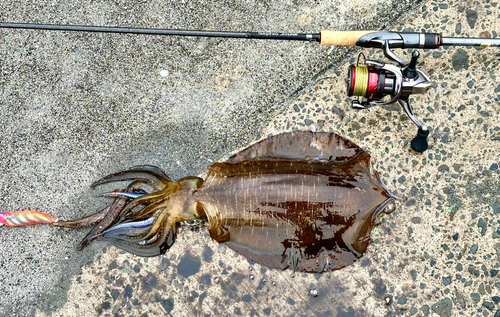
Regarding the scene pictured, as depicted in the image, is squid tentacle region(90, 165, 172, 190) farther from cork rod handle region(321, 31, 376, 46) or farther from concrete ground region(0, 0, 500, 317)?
cork rod handle region(321, 31, 376, 46)

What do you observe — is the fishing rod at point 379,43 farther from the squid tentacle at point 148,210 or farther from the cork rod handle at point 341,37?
the squid tentacle at point 148,210

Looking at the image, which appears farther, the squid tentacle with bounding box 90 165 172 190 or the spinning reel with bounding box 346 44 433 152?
the squid tentacle with bounding box 90 165 172 190

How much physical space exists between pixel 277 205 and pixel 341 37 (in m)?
1.43

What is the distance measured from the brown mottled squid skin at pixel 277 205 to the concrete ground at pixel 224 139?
0.61 ft

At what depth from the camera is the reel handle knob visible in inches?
145

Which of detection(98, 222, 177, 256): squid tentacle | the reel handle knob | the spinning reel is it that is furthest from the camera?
detection(98, 222, 177, 256): squid tentacle

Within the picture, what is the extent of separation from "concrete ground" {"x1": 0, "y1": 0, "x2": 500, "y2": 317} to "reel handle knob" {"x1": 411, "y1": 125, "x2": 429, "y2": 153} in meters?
0.13

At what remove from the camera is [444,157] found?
157 inches

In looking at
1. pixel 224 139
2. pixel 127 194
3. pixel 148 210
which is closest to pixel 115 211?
pixel 127 194

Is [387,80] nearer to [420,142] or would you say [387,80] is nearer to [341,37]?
[341,37]

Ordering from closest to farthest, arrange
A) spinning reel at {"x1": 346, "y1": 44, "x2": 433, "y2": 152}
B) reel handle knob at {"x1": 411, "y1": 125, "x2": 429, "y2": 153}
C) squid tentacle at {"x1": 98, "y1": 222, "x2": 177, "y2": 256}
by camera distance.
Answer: spinning reel at {"x1": 346, "y1": 44, "x2": 433, "y2": 152} → reel handle knob at {"x1": 411, "y1": 125, "x2": 429, "y2": 153} → squid tentacle at {"x1": 98, "y1": 222, "x2": 177, "y2": 256}

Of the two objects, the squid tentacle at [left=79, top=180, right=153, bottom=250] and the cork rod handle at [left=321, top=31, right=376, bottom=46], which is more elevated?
the cork rod handle at [left=321, top=31, right=376, bottom=46]

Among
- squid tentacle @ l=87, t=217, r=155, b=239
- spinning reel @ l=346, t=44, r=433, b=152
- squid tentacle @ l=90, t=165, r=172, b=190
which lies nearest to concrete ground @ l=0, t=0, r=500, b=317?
squid tentacle @ l=90, t=165, r=172, b=190

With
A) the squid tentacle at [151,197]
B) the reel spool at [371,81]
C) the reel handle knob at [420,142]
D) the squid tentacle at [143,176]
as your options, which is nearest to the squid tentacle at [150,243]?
the squid tentacle at [151,197]
